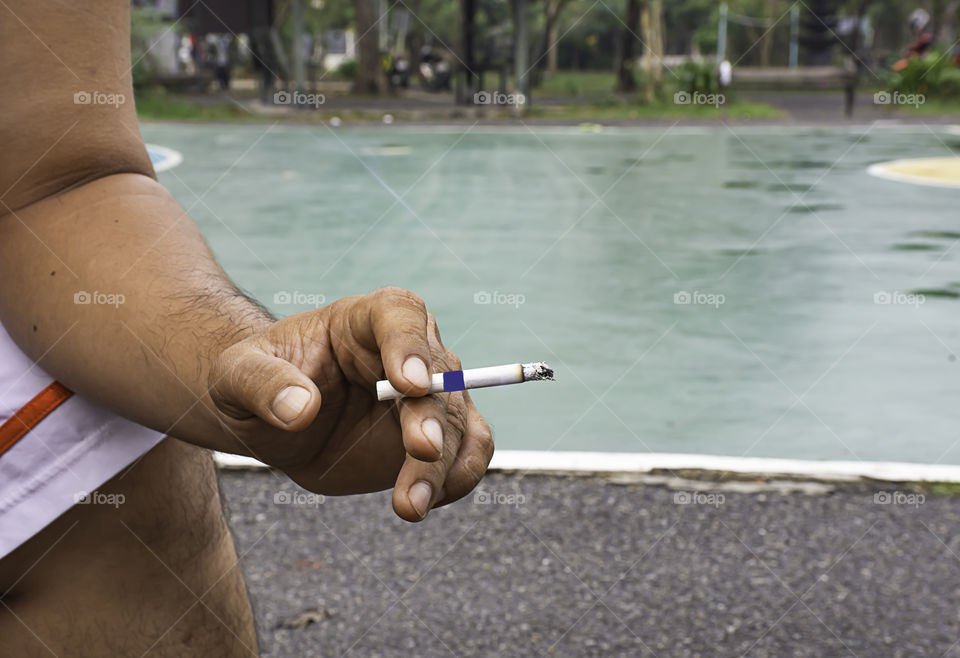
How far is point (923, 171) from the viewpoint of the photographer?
40.7 feet

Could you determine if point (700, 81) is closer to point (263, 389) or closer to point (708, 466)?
point (708, 466)

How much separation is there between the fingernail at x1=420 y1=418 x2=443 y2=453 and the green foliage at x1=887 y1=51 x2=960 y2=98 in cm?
2337

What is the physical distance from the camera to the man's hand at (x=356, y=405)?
0.80 m

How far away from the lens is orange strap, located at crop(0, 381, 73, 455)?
973 millimetres

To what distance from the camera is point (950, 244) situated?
835cm

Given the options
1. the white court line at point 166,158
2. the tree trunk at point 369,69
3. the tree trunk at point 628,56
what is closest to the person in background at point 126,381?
the white court line at point 166,158

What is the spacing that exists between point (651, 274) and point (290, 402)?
678 cm

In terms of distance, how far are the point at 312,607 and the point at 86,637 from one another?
7.06 ft

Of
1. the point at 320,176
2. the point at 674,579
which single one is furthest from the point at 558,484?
the point at 320,176

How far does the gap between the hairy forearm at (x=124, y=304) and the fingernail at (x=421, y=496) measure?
0.16 m

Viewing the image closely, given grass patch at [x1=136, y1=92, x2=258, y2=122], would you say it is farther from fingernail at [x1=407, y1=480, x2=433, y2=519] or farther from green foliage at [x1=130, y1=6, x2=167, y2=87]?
fingernail at [x1=407, y1=480, x2=433, y2=519]

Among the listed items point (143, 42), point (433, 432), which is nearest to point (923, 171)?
point (433, 432)

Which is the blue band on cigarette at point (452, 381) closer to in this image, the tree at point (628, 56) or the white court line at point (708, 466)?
the white court line at point (708, 466)

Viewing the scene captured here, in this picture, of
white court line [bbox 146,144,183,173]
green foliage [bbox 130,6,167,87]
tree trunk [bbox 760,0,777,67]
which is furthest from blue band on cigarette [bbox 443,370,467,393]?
tree trunk [bbox 760,0,777,67]
